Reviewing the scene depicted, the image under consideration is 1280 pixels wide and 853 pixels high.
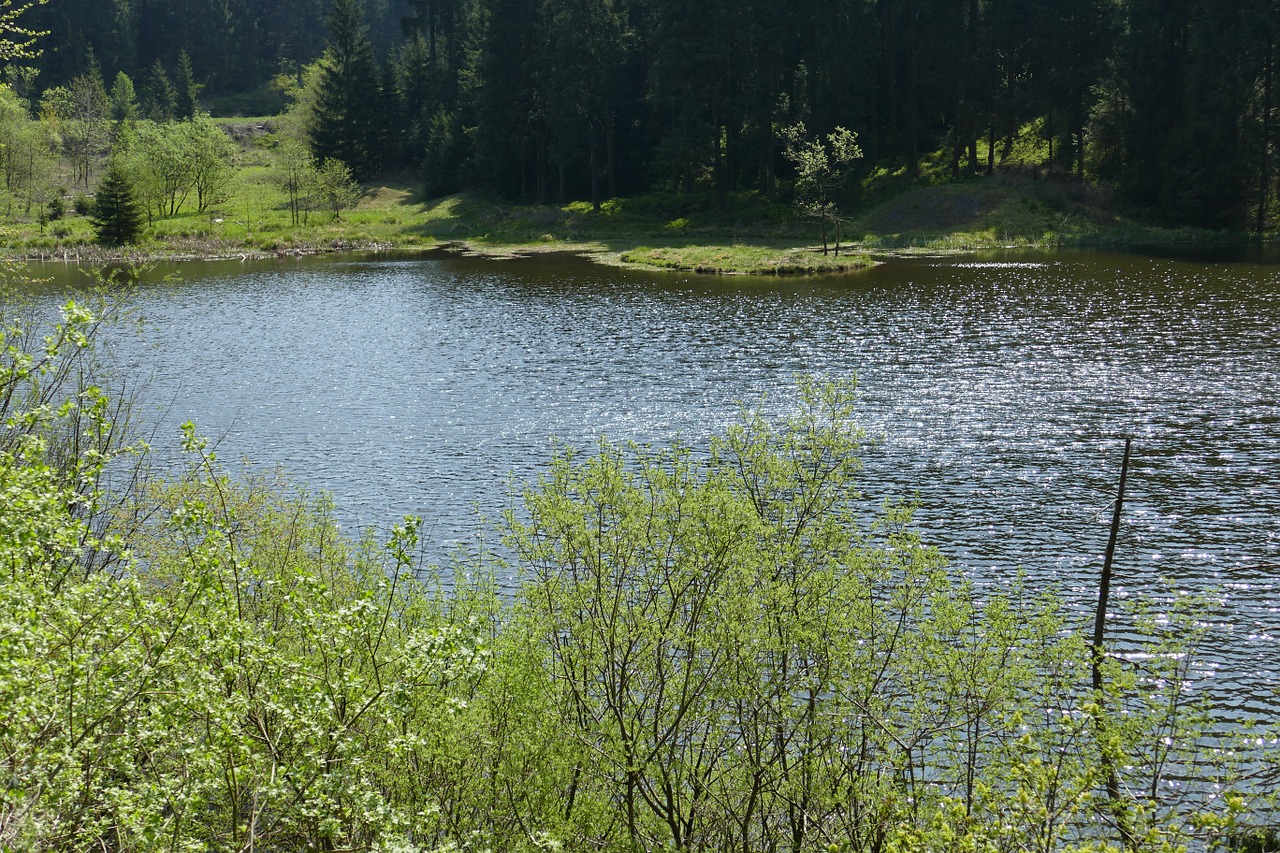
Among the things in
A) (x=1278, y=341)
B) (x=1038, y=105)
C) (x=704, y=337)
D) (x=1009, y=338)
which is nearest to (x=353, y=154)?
(x=1038, y=105)

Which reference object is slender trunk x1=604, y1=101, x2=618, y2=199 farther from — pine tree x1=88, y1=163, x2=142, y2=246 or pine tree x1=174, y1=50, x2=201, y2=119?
pine tree x1=174, y1=50, x2=201, y2=119

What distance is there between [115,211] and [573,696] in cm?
10260

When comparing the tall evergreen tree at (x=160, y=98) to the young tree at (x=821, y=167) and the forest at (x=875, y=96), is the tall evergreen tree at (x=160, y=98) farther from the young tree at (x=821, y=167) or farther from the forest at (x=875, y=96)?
the young tree at (x=821, y=167)

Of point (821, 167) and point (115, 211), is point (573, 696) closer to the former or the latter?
point (821, 167)

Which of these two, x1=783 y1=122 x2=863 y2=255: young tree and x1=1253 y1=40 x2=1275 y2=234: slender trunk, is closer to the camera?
x1=1253 y1=40 x2=1275 y2=234: slender trunk

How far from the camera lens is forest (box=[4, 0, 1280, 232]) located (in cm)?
9025

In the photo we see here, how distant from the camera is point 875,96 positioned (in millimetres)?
107438

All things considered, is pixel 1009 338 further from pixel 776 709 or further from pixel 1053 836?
pixel 1053 836

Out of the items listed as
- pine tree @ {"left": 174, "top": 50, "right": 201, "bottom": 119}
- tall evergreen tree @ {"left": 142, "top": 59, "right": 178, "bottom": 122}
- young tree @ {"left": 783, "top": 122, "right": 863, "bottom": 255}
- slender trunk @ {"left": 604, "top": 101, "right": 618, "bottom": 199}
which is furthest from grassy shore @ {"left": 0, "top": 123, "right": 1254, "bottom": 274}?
pine tree @ {"left": 174, "top": 50, "right": 201, "bottom": 119}

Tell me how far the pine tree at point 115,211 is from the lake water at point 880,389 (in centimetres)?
2744

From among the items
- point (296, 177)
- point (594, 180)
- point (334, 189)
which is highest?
point (296, 177)

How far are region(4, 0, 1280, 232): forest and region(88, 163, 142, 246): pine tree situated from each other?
460 inches

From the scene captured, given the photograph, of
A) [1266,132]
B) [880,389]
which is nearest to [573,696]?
[880,389]

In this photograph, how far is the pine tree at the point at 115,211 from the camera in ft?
324
